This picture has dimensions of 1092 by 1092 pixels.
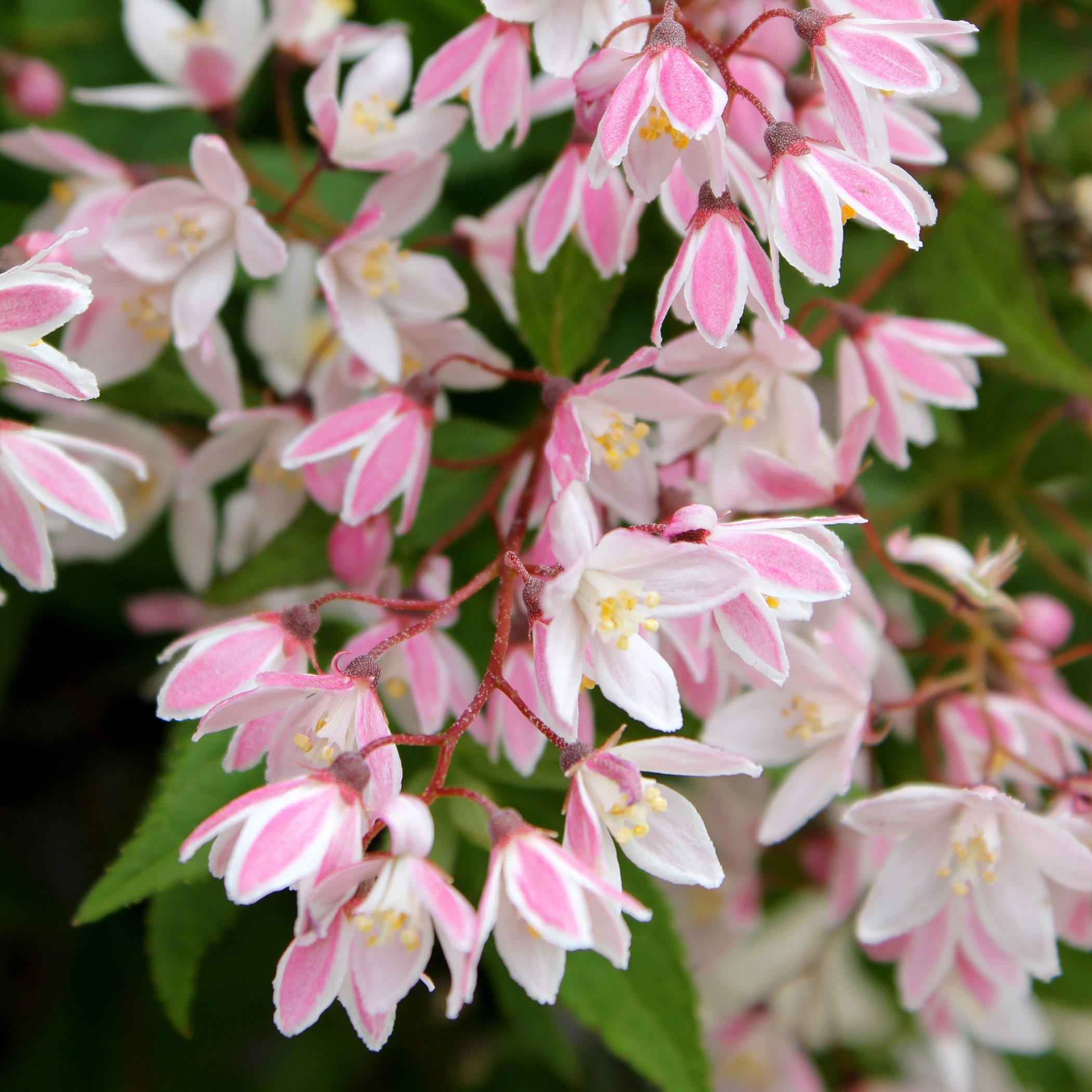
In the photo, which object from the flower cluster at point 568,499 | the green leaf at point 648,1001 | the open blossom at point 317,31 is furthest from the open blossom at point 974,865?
the open blossom at point 317,31

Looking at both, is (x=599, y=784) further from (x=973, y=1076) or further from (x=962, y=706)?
(x=973, y=1076)

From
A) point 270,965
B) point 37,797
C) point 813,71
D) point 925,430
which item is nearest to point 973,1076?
point 270,965

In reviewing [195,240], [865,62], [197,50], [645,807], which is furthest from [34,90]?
[645,807]

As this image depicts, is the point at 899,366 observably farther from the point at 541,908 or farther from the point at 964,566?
the point at 541,908

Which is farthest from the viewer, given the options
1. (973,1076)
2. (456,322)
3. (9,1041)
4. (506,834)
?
(973,1076)

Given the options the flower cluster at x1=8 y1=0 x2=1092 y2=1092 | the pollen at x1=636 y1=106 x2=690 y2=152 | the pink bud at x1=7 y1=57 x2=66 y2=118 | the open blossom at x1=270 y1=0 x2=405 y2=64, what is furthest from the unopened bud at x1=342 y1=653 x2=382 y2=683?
the pink bud at x1=7 y1=57 x2=66 y2=118

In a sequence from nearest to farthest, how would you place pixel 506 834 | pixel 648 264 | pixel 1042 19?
pixel 506 834 < pixel 648 264 < pixel 1042 19

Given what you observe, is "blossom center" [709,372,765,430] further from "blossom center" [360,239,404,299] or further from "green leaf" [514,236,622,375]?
"blossom center" [360,239,404,299]
